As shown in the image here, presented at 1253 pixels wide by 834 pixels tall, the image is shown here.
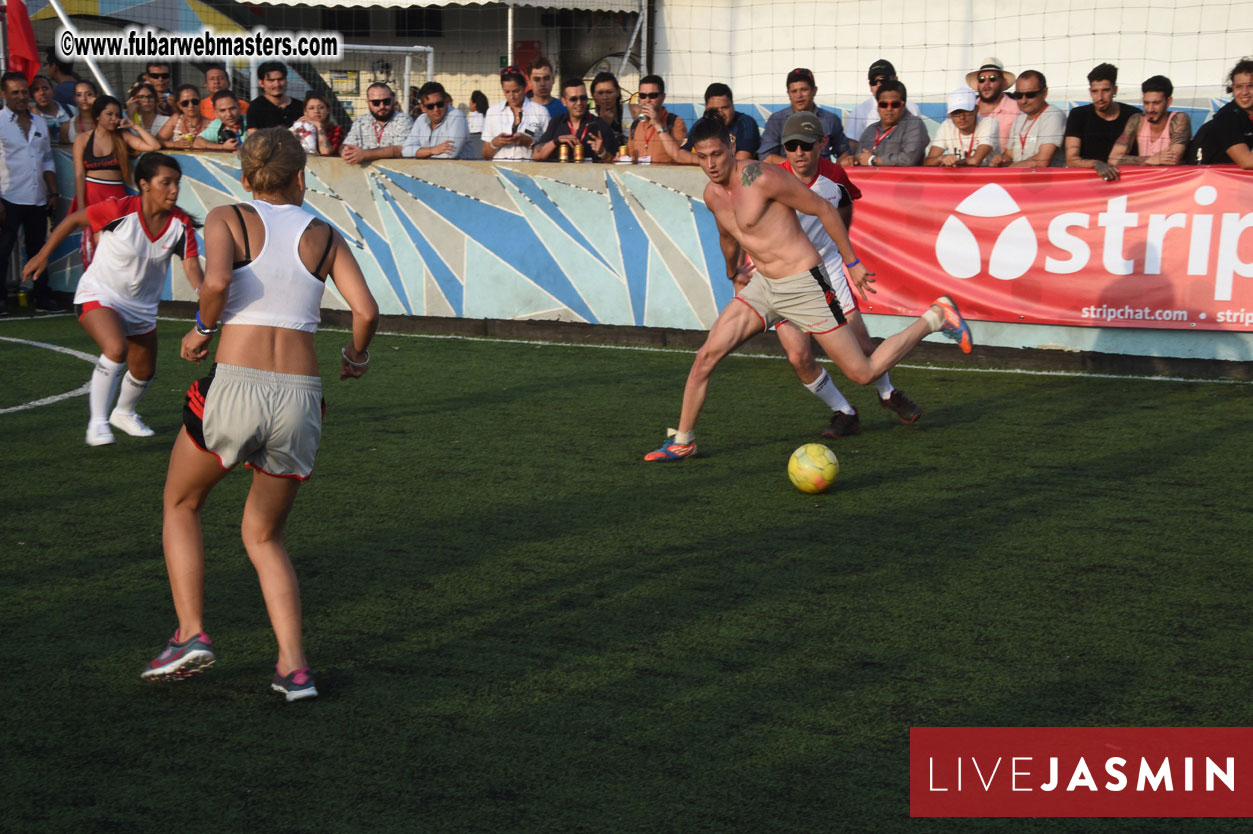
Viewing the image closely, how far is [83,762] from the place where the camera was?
3.75 metres

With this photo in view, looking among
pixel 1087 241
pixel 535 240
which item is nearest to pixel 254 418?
pixel 1087 241

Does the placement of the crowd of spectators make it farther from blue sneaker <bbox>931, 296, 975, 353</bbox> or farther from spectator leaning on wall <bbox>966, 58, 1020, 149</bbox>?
blue sneaker <bbox>931, 296, 975, 353</bbox>

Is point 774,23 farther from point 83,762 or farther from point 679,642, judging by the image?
point 83,762

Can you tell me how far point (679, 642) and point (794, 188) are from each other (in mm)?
3397

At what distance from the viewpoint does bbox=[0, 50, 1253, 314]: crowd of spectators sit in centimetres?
1041

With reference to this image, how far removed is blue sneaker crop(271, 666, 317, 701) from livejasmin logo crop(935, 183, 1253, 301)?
7.92 metres

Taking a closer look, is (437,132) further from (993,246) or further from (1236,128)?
(1236,128)

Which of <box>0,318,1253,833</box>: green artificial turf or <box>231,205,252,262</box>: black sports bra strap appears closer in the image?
<box>0,318,1253,833</box>: green artificial turf

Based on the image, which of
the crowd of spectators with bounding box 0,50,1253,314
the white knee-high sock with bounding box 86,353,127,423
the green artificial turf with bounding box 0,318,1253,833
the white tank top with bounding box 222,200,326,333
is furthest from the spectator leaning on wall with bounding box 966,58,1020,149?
the white tank top with bounding box 222,200,326,333

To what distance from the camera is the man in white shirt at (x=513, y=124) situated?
1261 centimetres

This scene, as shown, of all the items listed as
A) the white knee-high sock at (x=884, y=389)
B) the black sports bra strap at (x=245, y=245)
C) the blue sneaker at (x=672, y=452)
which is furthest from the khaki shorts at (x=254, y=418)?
the white knee-high sock at (x=884, y=389)

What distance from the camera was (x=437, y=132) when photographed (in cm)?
1268

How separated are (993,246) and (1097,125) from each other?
129cm

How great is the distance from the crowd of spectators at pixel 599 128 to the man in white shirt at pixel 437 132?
0.01m
